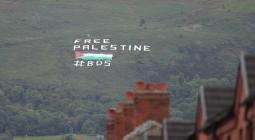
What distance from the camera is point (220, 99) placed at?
32.8 m

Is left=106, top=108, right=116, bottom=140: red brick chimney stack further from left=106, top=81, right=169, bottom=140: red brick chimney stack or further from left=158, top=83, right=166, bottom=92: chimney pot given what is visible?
left=158, top=83, right=166, bottom=92: chimney pot

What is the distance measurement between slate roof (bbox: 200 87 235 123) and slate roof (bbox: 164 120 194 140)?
2283mm

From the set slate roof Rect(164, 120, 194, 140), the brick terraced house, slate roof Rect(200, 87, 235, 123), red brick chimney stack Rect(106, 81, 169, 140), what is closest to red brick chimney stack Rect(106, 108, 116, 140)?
red brick chimney stack Rect(106, 81, 169, 140)

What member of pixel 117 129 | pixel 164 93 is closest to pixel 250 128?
pixel 164 93

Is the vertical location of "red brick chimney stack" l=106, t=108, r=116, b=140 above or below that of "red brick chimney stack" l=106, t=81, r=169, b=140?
below

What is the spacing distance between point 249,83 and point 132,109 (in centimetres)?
2188

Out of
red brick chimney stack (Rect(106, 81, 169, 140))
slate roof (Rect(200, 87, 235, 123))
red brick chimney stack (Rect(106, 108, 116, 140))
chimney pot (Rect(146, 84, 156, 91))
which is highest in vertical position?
slate roof (Rect(200, 87, 235, 123))

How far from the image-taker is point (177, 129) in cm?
3650

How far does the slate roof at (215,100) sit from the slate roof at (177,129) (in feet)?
7.49

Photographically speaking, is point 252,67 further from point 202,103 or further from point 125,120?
point 125,120

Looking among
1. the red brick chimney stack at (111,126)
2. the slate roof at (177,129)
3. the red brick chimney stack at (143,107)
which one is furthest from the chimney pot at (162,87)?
the slate roof at (177,129)

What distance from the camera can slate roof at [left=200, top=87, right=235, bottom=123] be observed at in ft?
107

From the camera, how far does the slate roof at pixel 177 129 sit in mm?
35719

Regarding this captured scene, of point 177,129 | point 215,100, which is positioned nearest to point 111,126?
point 177,129
